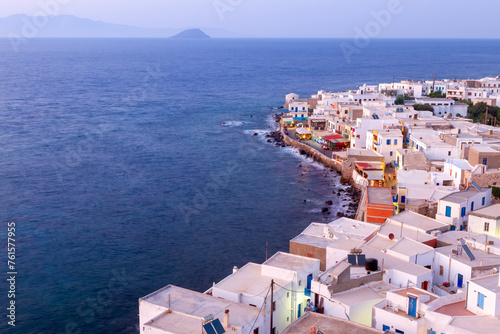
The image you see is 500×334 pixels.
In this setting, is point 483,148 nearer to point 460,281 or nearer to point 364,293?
point 460,281

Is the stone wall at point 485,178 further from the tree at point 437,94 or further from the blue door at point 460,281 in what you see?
the tree at point 437,94

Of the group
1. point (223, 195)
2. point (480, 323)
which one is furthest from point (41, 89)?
point (480, 323)

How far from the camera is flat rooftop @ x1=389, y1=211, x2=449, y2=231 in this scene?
26112 mm

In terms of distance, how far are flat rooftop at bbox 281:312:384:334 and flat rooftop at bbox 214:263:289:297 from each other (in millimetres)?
3738

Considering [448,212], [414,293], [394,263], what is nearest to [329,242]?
[394,263]

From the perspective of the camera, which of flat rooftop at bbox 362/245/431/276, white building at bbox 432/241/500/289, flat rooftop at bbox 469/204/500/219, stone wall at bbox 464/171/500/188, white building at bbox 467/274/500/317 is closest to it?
white building at bbox 467/274/500/317

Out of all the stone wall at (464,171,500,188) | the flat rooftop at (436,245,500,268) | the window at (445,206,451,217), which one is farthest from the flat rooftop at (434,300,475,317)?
the stone wall at (464,171,500,188)

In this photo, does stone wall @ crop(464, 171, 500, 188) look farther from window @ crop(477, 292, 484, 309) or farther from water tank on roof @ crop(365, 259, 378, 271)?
window @ crop(477, 292, 484, 309)

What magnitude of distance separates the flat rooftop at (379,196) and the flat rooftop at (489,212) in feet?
17.5

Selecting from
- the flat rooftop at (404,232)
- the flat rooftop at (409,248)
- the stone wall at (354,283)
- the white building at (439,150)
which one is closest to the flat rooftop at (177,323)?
the stone wall at (354,283)

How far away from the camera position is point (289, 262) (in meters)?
21.4

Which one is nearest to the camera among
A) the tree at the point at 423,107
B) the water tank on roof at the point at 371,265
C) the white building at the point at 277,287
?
the white building at the point at 277,287

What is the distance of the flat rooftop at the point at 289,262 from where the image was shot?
20.9 meters

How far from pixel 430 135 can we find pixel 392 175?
5.72 m
